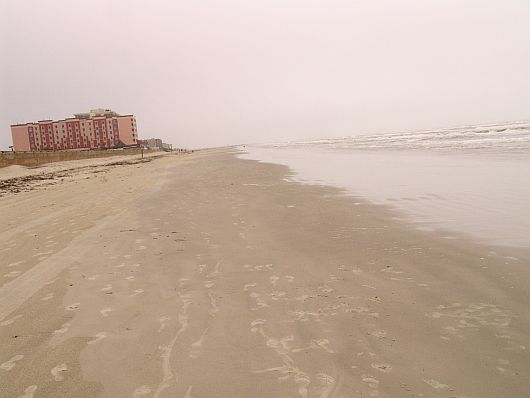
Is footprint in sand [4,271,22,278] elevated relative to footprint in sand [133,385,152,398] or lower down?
lower down

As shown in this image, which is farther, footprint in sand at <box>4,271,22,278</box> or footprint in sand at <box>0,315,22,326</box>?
footprint in sand at <box>4,271,22,278</box>

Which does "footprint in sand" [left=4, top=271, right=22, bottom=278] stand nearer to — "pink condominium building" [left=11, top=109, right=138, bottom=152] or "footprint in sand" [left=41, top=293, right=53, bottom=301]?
"footprint in sand" [left=41, top=293, right=53, bottom=301]

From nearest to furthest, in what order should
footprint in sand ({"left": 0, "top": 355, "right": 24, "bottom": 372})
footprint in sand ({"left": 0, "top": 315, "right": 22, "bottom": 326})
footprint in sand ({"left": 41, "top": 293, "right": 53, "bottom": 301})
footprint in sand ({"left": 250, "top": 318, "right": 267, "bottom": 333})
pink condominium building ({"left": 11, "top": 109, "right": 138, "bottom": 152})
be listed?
footprint in sand ({"left": 0, "top": 355, "right": 24, "bottom": 372}), footprint in sand ({"left": 250, "top": 318, "right": 267, "bottom": 333}), footprint in sand ({"left": 0, "top": 315, "right": 22, "bottom": 326}), footprint in sand ({"left": 41, "top": 293, "right": 53, "bottom": 301}), pink condominium building ({"left": 11, "top": 109, "right": 138, "bottom": 152})

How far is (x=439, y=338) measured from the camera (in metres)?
2.67

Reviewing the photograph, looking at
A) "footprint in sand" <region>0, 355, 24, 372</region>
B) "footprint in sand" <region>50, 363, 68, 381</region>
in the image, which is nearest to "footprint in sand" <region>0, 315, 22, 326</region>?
"footprint in sand" <region>0, 355, 24, 372</region>

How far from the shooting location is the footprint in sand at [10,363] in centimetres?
250

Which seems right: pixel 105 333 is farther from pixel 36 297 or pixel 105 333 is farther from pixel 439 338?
pixel 439 338

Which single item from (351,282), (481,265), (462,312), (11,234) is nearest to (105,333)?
(351,282)

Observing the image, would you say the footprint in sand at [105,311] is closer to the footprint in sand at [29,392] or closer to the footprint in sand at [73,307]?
the footprint in sand at [73,307]

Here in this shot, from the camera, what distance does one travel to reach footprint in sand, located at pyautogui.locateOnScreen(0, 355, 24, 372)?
250 cm

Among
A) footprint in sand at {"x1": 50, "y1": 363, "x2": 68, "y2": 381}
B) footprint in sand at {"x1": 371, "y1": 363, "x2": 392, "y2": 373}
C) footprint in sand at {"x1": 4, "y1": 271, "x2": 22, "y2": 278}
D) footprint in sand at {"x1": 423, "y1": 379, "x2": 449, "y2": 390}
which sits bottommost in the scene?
footprint in sand at {"x1": 4, "y1": 271, "x2": 22, "y2": 278}

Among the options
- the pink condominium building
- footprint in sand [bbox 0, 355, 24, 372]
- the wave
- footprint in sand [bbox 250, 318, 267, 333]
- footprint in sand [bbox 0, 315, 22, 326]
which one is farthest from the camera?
the pink condominium building

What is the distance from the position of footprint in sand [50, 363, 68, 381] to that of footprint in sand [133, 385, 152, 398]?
52 centimetres

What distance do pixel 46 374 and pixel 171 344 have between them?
2.55 ft
